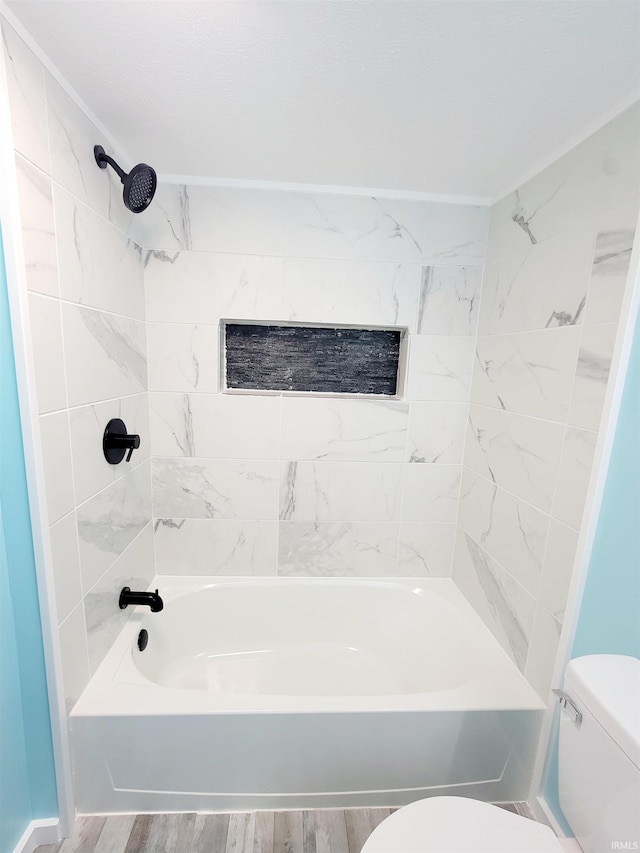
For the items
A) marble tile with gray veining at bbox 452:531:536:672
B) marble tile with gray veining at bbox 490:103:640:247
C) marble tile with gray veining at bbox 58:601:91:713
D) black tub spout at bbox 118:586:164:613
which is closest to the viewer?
marble tile with gray veining at bbox 490:103:640:247

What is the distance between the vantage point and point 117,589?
57.2 inches

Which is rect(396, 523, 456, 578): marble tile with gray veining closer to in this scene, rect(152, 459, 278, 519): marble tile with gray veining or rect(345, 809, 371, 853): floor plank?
rect(152, 459, 278, 519): marble tile with gray veining

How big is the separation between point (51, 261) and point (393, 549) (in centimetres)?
178

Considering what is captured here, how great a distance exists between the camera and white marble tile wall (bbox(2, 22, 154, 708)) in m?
0.95

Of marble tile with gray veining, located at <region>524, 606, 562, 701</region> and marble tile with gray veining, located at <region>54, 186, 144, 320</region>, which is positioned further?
marble tile with gray veining, located at <region>524, 606, 562, 701</region>

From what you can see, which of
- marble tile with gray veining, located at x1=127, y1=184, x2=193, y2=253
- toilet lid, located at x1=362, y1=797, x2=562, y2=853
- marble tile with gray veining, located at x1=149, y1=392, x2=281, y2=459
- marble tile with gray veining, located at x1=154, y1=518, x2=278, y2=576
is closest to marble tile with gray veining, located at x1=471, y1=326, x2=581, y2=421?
marble tile with gray veining, located at x1=149, y1=392, x2=281, y2=459

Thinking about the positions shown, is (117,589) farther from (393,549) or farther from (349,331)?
(349,331)

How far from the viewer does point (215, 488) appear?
1.79 metres

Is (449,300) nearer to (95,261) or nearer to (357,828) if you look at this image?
(95,261)

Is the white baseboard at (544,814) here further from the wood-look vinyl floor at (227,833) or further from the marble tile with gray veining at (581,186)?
the marble tile with gray veining at (581,186)

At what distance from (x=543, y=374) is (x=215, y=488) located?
1.45 m

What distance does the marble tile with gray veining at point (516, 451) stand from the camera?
1255mm

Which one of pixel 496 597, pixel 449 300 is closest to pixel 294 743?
pixel 496 597

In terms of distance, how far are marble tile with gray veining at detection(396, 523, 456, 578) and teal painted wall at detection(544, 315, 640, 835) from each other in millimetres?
808
